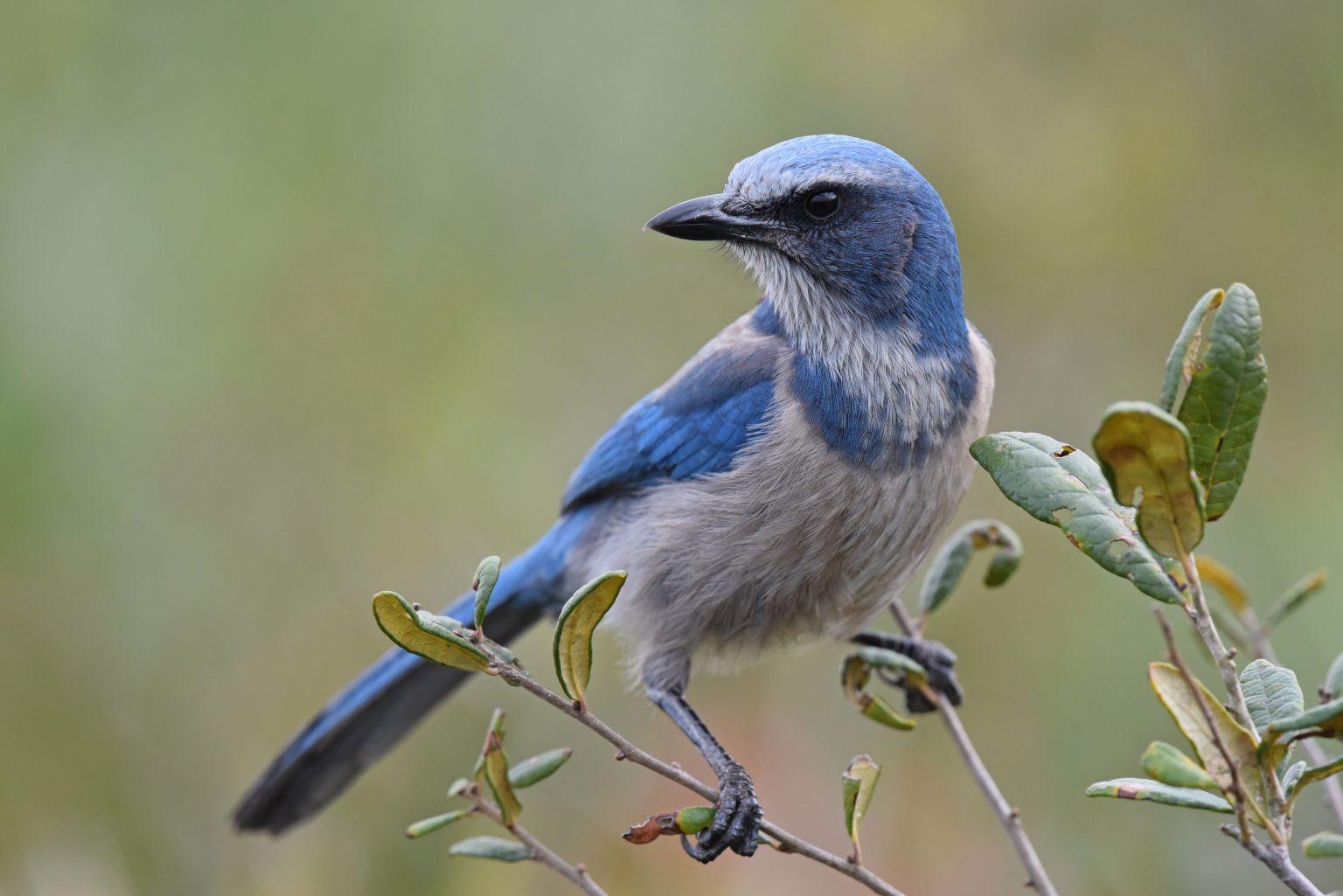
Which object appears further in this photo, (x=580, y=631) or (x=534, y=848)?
(x=534, y=848)

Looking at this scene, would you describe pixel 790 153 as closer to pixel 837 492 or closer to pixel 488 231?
pixel 837 492

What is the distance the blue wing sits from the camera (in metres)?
3.56

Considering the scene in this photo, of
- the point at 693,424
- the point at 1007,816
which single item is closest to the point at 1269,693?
the point at 1007,816

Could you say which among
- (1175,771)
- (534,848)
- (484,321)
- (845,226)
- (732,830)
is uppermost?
(484,321)

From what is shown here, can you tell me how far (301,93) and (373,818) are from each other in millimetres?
2856

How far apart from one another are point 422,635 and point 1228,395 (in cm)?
115

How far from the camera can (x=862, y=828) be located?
4195 mm

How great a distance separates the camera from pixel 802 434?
11.1ft

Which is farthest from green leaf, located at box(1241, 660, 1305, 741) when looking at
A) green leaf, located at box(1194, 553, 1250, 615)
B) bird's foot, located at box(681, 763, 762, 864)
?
bird's foot, located at box(681, 763, 762, 864)

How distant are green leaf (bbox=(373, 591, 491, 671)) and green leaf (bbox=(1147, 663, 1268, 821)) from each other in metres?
0.93

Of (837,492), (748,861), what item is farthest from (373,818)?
(837,492)

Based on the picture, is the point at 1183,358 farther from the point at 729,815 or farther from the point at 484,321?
the point at 484,321

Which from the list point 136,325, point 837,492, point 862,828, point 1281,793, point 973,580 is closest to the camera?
point 1281,793

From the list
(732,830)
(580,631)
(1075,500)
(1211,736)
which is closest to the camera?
(1211,736)
